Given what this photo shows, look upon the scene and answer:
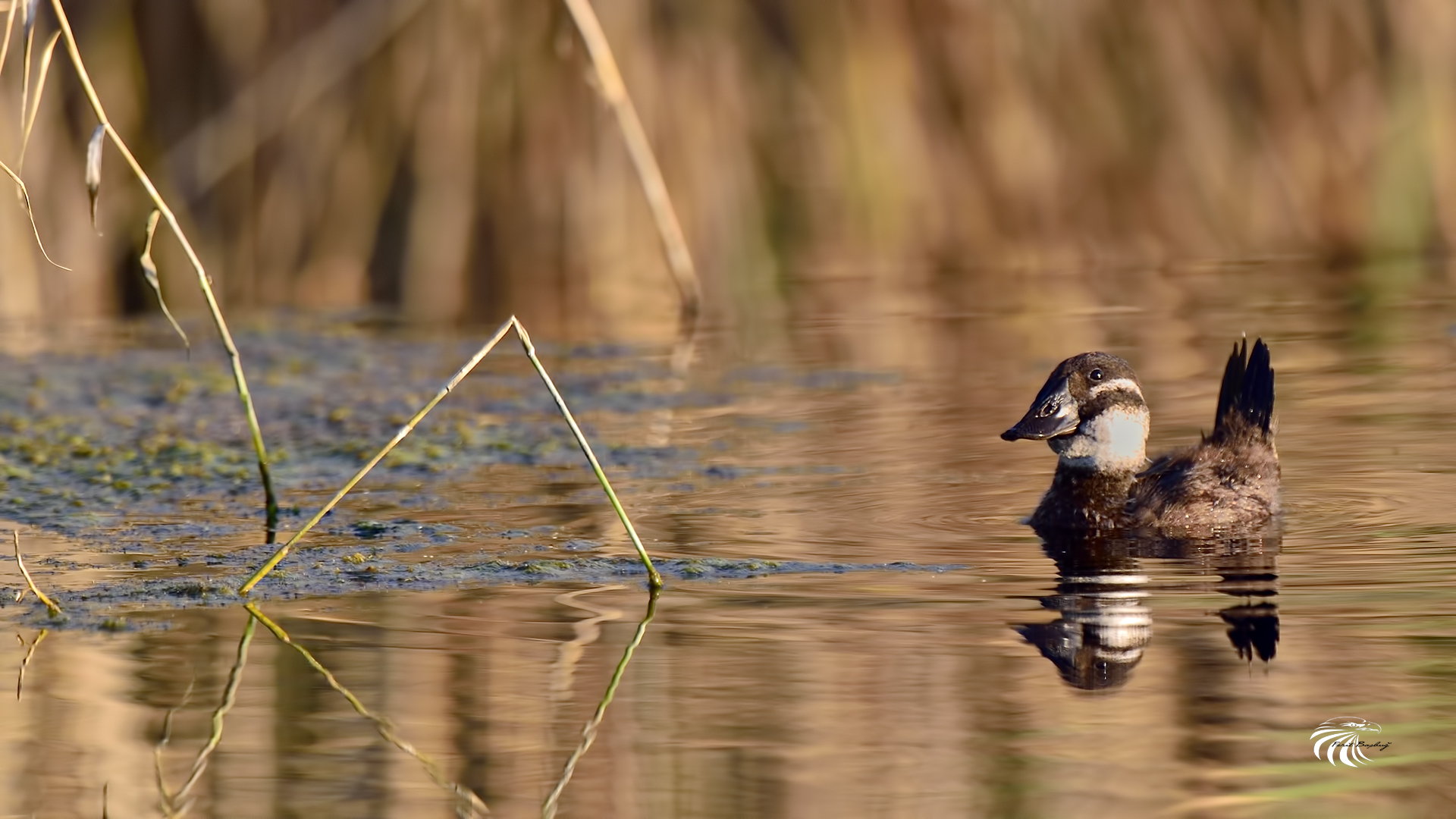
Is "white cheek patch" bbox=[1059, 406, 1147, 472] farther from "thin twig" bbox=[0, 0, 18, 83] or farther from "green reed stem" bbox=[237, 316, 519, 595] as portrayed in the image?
"thin twig" bbox=[0, 0, 18, 83]

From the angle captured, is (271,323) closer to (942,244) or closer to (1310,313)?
(942,244)

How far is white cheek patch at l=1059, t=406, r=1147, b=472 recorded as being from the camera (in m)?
5.60

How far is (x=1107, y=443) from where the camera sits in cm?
563

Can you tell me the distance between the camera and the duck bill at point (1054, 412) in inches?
220

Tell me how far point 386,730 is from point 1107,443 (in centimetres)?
264

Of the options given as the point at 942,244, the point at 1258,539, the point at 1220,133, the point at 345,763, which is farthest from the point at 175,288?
the point at 345,763

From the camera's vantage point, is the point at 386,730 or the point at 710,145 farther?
the point at 710,145

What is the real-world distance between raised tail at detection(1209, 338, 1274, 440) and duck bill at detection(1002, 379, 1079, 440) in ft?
1.53


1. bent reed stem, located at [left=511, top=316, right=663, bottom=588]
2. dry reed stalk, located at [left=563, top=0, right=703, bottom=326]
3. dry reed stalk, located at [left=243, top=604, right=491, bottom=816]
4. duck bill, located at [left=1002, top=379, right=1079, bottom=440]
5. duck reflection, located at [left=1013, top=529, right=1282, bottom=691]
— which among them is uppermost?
dry reed stalk, located at [left=563, top=0, right=703, bottom=326]

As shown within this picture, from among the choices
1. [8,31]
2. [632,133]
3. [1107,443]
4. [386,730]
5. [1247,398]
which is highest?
[632,133]

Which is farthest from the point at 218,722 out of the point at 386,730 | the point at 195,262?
the point at 195,262

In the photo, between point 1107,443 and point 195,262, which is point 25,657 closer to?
point 195,262

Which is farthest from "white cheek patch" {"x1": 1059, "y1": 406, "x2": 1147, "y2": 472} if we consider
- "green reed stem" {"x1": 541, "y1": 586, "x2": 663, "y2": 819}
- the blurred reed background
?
the blurred reed background

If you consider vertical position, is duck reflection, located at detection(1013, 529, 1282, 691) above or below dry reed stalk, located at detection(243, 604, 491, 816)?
above
